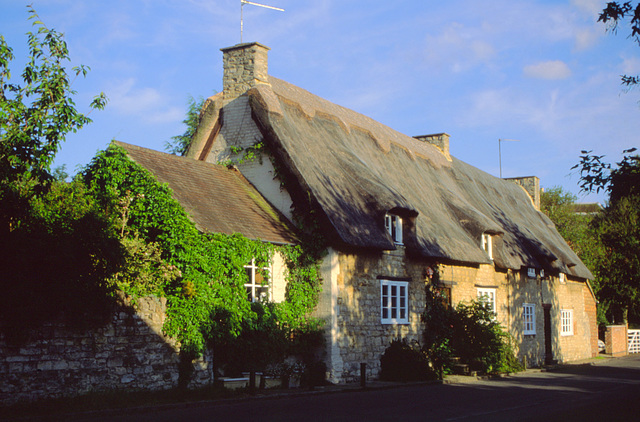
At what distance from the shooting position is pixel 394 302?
20688 millimetres

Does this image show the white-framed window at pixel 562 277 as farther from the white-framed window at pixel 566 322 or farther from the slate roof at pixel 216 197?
the slate roof at pixel 216 197

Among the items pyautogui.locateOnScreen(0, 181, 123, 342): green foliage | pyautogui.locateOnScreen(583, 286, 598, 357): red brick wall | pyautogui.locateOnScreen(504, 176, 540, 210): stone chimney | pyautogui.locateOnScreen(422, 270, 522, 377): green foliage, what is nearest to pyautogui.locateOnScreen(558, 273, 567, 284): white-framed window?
pyautogui.locateOnScreen(583, 286, 598, 357): red brick wall

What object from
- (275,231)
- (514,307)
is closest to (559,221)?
(514,307)

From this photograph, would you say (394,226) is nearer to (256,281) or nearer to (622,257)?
(256,281)

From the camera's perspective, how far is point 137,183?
52.8 ft

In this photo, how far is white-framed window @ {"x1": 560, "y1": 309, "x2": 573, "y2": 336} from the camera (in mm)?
32312

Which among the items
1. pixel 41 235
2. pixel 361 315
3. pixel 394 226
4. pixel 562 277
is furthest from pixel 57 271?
pixel 562 277

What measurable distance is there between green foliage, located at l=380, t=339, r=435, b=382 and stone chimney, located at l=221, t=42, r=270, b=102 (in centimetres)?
896

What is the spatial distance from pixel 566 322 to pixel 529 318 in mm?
4803

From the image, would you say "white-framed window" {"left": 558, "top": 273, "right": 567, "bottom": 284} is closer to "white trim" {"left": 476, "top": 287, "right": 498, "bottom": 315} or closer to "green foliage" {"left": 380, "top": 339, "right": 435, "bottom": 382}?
"white trim" {"left": 476, "top": 287, "right": 498, "bottom": 315}

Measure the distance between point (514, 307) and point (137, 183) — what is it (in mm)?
17309

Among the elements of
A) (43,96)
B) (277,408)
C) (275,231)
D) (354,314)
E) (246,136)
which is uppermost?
(246,136)

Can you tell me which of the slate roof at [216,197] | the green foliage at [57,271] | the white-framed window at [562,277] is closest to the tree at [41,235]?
the green foliage at [57,271]

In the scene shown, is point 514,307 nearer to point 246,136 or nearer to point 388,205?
point 388,205
